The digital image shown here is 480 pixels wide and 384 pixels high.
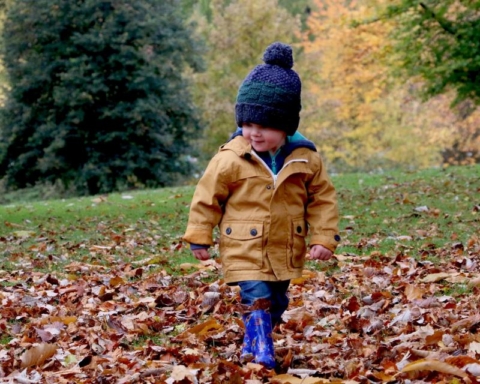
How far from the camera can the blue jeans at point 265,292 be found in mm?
4320

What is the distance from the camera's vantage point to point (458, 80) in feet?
54.4

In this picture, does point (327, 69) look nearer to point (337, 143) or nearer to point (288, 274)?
point (337, 143)

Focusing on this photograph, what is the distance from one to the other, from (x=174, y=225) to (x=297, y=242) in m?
8.40

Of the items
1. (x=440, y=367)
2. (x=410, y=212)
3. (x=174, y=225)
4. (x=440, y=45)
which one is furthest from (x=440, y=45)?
(x=440, y=367)

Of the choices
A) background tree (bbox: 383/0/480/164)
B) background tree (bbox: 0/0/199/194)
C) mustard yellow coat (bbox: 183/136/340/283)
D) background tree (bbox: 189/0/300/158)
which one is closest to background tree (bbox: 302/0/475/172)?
background tree (bbox: 189/0/300/158)

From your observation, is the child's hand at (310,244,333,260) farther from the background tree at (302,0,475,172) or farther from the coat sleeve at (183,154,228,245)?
the background tree at (302,0,475,172)

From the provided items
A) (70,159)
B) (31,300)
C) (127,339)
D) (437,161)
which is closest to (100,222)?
(31,300)

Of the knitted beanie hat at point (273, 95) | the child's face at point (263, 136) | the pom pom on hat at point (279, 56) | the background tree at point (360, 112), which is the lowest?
the background tree at point (360, 112)

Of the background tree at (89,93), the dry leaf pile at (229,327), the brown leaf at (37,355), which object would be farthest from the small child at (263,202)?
the background tree at (89,93)

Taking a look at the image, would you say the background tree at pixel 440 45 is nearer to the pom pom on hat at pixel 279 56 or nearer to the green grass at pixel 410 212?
the green grass at pixel 410 212

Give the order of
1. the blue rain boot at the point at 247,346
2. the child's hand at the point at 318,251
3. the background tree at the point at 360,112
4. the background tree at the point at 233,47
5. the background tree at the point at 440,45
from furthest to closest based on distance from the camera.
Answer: the background tree at the point at 360,112
the background tree at the point at 233,47
the background tree at the point at 440,45
the child's hand at the point at 318,251
the blue rain boot at the point at 247,346

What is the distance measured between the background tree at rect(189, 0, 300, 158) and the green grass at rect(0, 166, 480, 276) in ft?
52.8

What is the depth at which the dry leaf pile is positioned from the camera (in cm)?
420

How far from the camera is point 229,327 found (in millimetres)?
5355
